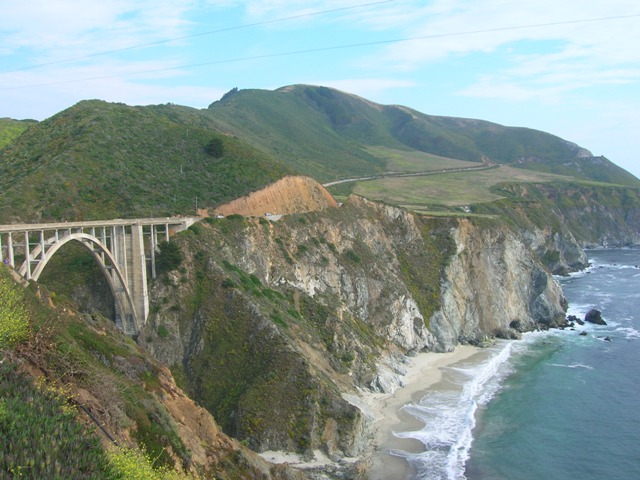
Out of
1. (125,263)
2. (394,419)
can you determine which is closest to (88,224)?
(125,263)

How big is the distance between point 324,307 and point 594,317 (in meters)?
43.0

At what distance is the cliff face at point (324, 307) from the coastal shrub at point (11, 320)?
21.7 meters

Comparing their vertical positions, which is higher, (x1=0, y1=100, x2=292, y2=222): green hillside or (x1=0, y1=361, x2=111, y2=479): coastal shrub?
(x1=0, y1=100, x2=292, y2=222): green hillside

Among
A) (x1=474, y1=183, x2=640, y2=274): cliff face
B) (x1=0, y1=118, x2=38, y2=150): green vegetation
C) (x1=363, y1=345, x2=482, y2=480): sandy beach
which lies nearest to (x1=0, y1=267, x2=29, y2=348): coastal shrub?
(x1=363, y1=345, x2=482, y2=480): sandy beach

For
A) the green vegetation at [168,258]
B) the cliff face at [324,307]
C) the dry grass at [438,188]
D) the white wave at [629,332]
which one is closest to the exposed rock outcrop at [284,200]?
the cliff face at [324,307]

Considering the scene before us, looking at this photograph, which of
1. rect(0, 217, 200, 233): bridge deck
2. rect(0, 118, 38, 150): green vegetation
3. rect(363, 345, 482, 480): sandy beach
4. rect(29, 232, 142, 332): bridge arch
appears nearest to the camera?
rect(0, 217, 200, 233): bridge deck

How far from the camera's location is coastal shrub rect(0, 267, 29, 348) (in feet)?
71.7

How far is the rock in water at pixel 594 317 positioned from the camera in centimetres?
8262

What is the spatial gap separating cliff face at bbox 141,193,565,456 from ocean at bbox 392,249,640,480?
5.27 m

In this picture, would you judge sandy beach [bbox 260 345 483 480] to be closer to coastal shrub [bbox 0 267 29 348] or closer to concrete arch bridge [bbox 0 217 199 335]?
concrete arch bridge [bbox 0 217 199 335]

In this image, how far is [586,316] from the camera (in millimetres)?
85188

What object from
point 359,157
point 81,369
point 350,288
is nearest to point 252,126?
point 359,157

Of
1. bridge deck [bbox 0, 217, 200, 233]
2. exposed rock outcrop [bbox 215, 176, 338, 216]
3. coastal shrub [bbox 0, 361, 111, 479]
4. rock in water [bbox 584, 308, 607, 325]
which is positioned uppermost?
exposed rock outcrop [bbox 215, 176, 338, 216]

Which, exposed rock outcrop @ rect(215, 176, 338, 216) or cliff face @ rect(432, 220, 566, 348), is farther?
cliff face @ rect(432, 220, 566, 348)
